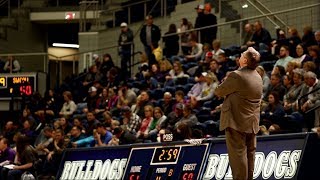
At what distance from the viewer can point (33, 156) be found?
16203 mm

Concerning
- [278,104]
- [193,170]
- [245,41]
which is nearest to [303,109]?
[278,104]

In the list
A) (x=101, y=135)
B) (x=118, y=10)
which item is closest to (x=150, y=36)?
(x=118, y=10)

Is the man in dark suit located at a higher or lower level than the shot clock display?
higher

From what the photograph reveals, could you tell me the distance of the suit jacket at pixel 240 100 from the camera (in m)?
10.2

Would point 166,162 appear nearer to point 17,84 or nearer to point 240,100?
point 240,100

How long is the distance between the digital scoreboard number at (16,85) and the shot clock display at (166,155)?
1161 centimetres

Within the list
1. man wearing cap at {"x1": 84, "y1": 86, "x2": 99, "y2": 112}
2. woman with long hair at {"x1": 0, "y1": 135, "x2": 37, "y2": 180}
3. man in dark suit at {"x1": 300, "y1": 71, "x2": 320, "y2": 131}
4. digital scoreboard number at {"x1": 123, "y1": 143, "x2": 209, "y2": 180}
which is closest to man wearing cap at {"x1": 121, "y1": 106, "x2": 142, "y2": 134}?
woman with long hair at {"x1": 0, "y1": 135, "x2": 37, "y2": 180}

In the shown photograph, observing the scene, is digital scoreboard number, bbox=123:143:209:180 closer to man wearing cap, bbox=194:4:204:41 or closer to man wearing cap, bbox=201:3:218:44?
man wearing cap, bbox=201:3:218:44

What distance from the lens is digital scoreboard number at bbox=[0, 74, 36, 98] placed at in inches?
993

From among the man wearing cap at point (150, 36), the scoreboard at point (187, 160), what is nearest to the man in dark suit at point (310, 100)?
the scoreboard at point (187, 160)

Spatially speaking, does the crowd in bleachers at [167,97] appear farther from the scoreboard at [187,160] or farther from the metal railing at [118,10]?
the metal railing at [118,10]

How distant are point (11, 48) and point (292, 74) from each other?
17384 mm

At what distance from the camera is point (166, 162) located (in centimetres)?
1403

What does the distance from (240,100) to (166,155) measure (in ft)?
13.1
